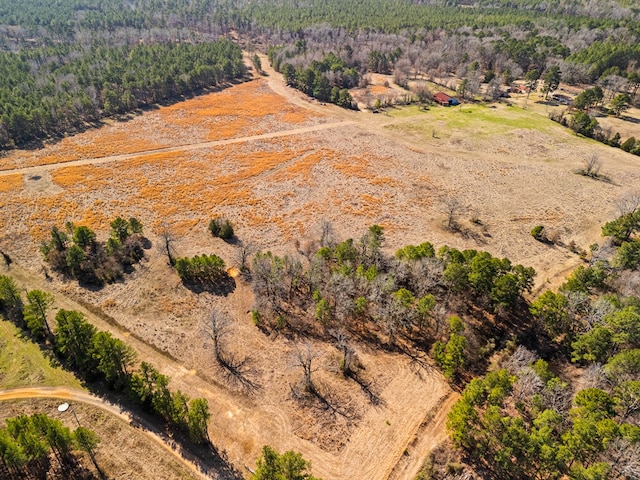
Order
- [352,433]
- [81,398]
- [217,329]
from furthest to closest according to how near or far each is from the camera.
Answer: [217,329] → [81,398] → [352,433]

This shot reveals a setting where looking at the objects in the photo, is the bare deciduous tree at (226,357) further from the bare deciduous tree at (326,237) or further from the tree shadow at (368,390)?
the bare deciduous tree at (326,237)

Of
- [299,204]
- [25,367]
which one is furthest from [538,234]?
[25,367]

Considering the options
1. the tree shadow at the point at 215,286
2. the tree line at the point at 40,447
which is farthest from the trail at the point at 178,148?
the tree line at the point at 40,447

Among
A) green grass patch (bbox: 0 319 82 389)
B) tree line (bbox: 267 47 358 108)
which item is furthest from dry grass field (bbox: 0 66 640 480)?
green grass patch (bbox: 0 319 82 389)

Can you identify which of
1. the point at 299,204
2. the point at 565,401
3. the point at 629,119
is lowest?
the point at 299,204

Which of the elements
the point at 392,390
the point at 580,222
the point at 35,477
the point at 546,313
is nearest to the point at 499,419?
the point at 392,390

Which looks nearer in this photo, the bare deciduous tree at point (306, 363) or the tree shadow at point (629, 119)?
the bare deciduous tree at point (306, 363)

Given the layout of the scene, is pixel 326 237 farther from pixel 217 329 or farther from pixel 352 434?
pixel 352 434
